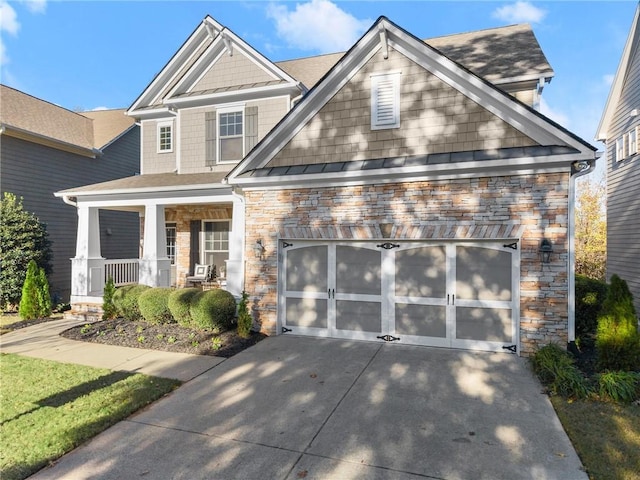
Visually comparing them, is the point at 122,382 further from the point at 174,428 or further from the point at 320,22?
the point at 320,22

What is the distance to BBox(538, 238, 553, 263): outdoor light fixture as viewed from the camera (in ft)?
21.5

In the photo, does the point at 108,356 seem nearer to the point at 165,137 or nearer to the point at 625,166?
the point at 165,137

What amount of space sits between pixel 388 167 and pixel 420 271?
2.20m

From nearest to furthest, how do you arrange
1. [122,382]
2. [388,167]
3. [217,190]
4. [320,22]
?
[122,382]
[388,167]
[217,190]
[320,22]

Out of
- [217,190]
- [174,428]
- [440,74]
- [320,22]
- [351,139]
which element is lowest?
[174,428]

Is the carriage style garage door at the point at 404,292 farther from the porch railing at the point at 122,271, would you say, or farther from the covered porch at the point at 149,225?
the porch railing at the point at 122,271

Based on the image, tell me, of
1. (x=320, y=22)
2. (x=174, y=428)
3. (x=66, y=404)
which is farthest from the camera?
(x=320, y=22)

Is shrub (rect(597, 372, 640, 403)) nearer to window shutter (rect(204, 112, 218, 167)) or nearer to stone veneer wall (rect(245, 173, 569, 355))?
stone veneer wall (rect(245, 173, 569, 355))

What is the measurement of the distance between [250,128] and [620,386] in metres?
10.4

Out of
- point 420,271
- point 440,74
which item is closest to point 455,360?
point 420,271

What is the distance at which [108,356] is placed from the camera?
7.28 m

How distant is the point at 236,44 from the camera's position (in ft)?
37.7

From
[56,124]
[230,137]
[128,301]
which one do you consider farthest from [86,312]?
[56,124]

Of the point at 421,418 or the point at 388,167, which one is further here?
the point at 388,167
